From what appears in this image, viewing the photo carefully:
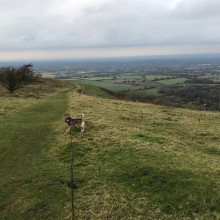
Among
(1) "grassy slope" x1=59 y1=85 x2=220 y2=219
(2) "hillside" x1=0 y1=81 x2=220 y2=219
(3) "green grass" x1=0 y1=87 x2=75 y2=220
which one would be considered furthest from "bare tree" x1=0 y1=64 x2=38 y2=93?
(1) "grassy slope" x1=59 y1=85 x2=220 y2=219

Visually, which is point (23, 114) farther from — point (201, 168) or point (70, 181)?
point (201, 168)

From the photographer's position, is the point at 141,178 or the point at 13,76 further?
the point at 13,76

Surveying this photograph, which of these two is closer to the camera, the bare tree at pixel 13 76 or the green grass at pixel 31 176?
the green grass at pixel 31 176

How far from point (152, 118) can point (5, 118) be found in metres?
12.5

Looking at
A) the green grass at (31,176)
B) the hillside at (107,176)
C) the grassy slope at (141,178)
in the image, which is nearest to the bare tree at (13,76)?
the green grass at (31,176)

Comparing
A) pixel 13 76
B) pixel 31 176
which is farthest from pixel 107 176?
pixel 13 76

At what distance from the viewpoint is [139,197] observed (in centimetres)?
639

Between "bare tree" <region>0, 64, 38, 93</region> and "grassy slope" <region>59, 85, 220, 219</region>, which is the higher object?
"bare tree" <region>0, 64, 38, 93</region>

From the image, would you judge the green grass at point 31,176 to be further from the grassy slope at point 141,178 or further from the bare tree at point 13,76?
the bare tree at point 13,76

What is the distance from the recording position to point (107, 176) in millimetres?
7641

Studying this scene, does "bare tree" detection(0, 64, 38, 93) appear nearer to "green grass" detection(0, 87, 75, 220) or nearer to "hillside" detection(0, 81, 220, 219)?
"green grass" detection(0, 87, 75, 220)

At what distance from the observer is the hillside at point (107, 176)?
5.87 metres

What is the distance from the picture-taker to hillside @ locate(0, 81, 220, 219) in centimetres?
587

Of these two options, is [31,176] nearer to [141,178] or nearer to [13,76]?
[141,178]
